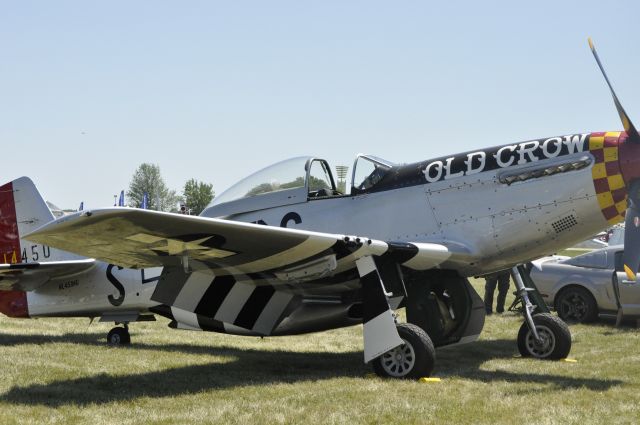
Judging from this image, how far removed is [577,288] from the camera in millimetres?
12805

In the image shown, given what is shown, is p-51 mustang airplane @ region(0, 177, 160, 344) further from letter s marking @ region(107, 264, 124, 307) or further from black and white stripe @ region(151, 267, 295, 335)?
black and white stripe @ region(151, 267, 295, 335)

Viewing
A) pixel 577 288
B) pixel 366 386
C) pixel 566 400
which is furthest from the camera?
pixel 577 288

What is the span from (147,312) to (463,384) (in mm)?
4984

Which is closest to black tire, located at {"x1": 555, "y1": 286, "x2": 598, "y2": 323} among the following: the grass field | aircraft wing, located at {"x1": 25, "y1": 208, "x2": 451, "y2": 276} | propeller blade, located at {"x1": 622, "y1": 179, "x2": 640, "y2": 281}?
the grass field

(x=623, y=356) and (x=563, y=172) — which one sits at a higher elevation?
(x=563, y=172)

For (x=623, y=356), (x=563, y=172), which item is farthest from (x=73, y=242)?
(x=623, y=356)

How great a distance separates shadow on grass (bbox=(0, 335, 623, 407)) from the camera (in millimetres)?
6266

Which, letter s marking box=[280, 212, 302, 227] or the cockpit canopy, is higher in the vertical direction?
the cockpit canopy

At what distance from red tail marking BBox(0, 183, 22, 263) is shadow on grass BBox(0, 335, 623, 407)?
9.84 ft

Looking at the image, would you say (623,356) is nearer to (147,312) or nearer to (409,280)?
(409,280)

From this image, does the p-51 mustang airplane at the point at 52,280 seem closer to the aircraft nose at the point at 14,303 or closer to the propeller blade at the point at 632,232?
the aircraft nose at the point at 14,303

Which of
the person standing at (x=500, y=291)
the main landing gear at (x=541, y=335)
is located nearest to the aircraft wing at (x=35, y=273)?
the main landing gear at (x=541, y=335)

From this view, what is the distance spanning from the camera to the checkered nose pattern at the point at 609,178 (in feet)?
24.4

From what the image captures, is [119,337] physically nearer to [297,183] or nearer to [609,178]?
[297,183]
